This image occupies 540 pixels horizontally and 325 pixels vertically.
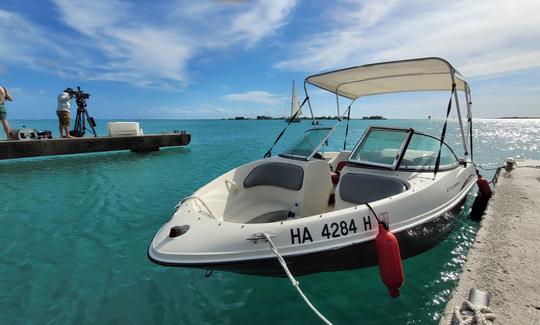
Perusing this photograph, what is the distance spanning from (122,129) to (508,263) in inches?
860

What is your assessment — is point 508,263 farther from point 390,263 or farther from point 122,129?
point 122,129

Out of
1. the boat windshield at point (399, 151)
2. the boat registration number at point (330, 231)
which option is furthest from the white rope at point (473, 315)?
the boat windshield at point (399, 151)

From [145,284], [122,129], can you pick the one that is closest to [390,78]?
[145,284]

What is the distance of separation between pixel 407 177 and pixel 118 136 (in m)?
20.0

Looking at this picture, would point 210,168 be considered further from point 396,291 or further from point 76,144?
point 396,291

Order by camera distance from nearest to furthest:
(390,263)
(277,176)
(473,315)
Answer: (473,315)
(390,263)
(277,176)

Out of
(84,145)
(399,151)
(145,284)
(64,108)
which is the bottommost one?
(145,284)

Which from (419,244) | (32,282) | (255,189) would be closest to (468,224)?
(419,244)

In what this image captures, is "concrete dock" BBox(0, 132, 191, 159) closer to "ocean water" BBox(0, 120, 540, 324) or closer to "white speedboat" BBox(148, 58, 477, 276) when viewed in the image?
"ocean water" BBox(0, 120, 540, 324)

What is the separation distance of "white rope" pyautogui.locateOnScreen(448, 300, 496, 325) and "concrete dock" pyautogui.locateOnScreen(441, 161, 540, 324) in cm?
15

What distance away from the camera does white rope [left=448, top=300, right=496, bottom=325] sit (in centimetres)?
253

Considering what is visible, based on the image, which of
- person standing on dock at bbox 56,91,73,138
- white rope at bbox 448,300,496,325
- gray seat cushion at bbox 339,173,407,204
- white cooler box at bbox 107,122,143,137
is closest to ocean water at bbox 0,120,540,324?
white rope at bbox 448,300,496,325

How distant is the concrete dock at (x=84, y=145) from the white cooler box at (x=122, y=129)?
756 mm

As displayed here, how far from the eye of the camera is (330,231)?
3633mm
